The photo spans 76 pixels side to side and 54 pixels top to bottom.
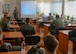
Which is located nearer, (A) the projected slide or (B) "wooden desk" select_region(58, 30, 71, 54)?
(B) "wooden desk" select_region(58, 30, 71, 54)

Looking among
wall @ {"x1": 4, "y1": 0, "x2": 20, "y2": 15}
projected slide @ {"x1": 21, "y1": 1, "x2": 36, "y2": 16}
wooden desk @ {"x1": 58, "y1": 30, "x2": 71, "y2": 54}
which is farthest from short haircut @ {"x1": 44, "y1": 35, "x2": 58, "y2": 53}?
wall @ {"x1": 4, "y1": 0, "x2": 20, "y2": 15}

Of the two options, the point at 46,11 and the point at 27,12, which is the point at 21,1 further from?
the point at 46,11

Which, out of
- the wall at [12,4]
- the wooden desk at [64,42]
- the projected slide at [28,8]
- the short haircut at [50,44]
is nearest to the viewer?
the short haircut at [50,44]

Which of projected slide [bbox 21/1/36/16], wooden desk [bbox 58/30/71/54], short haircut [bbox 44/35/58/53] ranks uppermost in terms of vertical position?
projected slide [bbox 21/1/36/16]

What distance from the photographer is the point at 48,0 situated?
14.6 meters

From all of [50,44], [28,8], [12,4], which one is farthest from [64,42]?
[12,4]

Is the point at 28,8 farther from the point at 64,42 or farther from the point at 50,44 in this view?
the point at 50,44

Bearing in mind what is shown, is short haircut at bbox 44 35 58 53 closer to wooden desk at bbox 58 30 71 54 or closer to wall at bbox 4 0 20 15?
wooden desk at bbox 58 30 71 54

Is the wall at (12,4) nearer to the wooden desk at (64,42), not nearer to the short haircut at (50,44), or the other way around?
the wooden desk at (64,42)

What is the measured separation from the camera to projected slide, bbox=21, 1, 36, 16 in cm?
1490

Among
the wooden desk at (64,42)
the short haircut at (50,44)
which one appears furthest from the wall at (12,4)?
the short haircut at (50,44)

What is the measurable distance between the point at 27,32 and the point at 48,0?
853cm

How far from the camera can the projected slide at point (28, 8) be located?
14898 millimetres

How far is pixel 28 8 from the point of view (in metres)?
15.1
